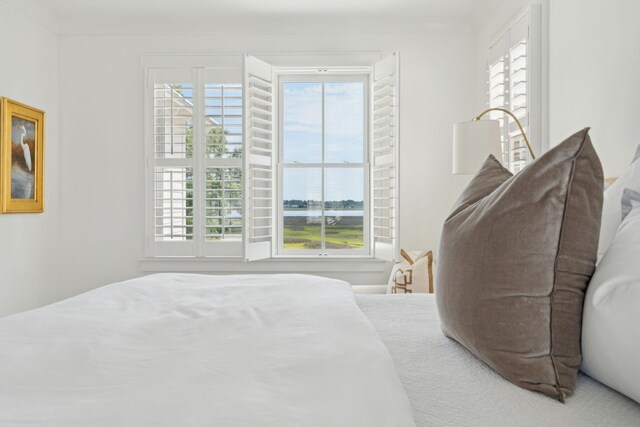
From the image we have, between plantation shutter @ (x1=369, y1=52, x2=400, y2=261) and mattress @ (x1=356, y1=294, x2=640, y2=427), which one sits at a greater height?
plantation shutter @ (x1=369, y1=52, x2=400, y2=261)

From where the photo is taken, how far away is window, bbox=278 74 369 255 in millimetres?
4148

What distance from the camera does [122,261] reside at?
4082 millimetres

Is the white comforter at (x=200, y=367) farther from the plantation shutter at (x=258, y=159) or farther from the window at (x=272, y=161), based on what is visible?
the window at (x=272, y=161)

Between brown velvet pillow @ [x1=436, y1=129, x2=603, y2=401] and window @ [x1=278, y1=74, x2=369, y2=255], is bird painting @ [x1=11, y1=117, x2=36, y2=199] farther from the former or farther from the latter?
brown velvet pillow @ [x1=436, y1=129, x2=603, y2=401]

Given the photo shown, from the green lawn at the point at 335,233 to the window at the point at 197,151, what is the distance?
54 cm

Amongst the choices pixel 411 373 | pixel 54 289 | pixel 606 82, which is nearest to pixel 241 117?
pixel 54 289

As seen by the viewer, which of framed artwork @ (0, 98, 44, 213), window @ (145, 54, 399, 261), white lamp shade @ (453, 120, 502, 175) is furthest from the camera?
window @ (145, 54, 399, 261)

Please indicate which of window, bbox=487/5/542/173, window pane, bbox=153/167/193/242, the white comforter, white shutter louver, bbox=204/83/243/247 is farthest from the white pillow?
window pane, bbox=153/167/193/242

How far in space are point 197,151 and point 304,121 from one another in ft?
3.07

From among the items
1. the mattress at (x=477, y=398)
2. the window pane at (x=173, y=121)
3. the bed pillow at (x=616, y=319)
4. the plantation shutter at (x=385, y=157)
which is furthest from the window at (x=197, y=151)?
the bed pillow at (x=616, y=319)

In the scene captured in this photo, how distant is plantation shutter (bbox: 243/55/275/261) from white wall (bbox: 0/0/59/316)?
5.42 feet

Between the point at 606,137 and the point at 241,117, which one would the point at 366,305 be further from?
the point at 241,117

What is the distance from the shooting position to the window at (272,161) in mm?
3900

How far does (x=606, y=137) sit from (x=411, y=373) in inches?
65.7
